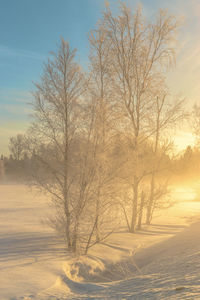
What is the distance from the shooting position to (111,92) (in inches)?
456

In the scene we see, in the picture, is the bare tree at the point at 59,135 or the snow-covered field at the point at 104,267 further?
the bare tree at the point at 59,135

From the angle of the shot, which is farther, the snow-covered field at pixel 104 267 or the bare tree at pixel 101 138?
the bare tree at pixel 101 138

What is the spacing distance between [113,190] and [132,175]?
2.69 m

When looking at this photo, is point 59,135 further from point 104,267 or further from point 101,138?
point 104,267

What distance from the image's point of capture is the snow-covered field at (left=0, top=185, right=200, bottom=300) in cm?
561

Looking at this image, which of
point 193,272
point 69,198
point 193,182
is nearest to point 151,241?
point 69,198

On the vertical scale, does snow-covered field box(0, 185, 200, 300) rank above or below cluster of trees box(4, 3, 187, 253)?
below

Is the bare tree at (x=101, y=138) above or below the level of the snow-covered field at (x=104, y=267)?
above

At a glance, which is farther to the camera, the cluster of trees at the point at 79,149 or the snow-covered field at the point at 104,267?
the cluster of trees at the point at 79,149

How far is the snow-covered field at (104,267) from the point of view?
5.61 m

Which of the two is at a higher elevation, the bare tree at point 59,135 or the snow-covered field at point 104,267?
the bare tree at point 59,135

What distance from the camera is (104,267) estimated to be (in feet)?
27.3

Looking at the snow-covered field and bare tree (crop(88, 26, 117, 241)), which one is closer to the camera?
the snow-covered field

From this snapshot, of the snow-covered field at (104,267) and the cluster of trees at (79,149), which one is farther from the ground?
the cluster of trees at (79,149)
